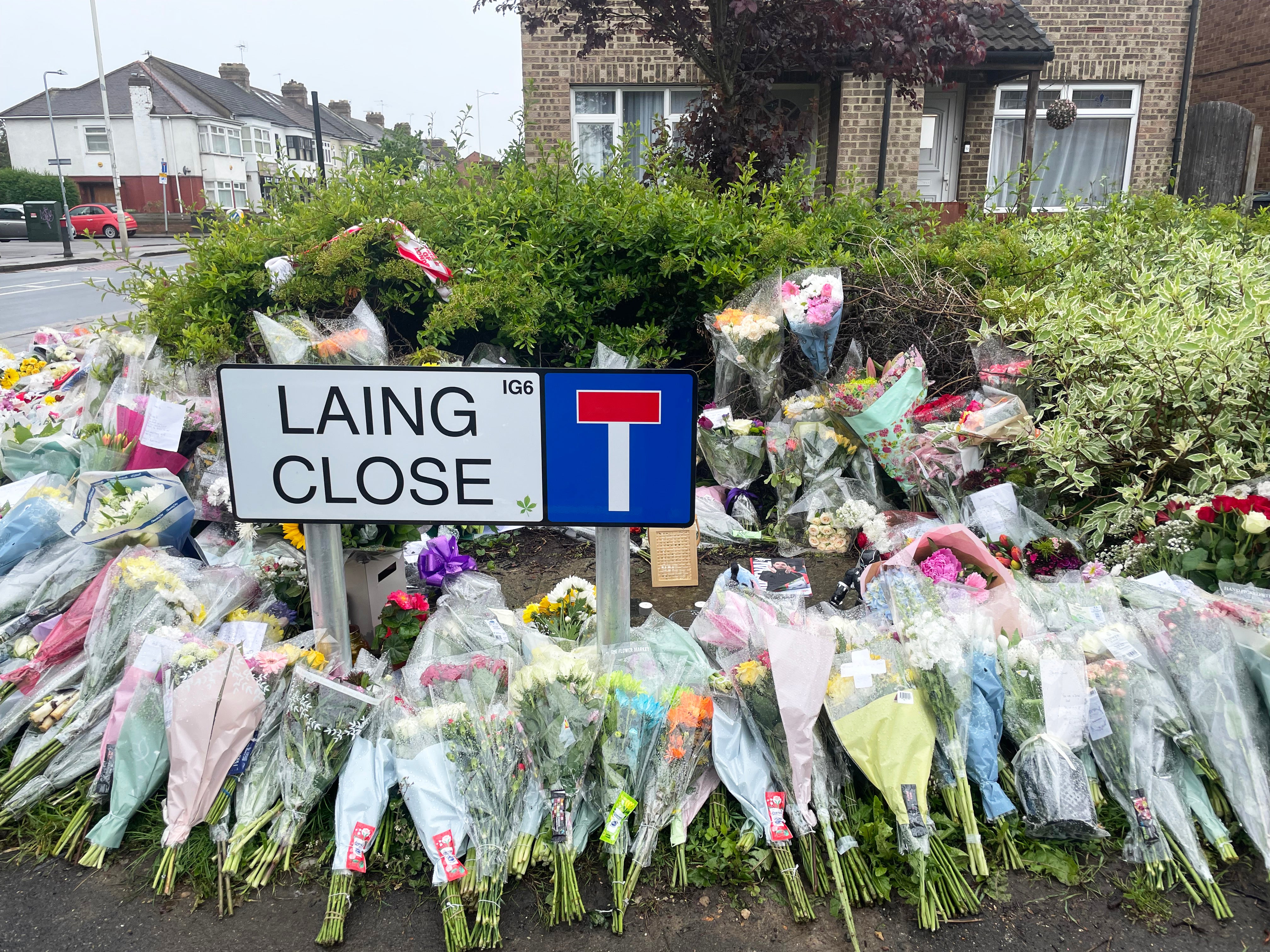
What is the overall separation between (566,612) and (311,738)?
0.99m

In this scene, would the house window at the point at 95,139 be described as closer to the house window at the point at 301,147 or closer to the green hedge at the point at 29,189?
the green hedge at the point at 29,189

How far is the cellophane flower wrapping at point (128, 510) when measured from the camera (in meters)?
3.16

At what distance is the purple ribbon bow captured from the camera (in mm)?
3711

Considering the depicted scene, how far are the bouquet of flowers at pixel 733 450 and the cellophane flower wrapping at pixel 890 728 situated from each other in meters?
2.24

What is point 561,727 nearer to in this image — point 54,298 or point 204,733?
point 204,733

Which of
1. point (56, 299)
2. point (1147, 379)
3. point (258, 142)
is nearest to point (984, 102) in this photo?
point (1147, 379)

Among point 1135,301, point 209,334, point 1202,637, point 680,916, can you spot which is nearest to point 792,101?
point 1135,301

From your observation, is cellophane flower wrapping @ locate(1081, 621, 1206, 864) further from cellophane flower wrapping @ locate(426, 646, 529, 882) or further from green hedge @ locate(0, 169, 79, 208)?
green hedge @ locate(0, 169, 79, 208)

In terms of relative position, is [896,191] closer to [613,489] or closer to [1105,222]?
[1105,222]

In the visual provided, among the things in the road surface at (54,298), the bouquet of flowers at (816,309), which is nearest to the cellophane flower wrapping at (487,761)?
the bouquet of flowers at (816,309)

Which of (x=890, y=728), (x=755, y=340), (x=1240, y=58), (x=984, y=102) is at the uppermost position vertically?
(x=1240, y=58)

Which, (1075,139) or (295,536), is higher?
(1075,139)

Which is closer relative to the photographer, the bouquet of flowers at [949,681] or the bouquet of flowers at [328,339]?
the bouquet of flowers at [949,681]

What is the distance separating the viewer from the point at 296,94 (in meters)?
61.4
